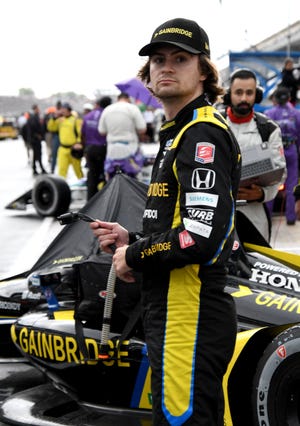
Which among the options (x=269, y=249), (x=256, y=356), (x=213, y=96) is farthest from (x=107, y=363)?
(x=213, y=96)

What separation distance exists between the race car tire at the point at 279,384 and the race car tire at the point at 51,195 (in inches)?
318

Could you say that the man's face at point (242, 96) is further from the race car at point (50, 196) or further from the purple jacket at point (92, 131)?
the purple jacket at point (92, 131)

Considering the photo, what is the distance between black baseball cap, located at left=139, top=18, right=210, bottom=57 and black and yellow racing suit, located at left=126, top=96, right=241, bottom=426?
0.64ft

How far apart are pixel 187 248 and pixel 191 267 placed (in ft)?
0.30

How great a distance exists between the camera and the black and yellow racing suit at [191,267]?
7.45 ft

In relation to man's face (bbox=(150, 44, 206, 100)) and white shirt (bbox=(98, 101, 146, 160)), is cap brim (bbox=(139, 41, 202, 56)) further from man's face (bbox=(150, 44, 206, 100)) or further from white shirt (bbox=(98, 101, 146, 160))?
white shirt (bbox=(98, 101, 146, 160))

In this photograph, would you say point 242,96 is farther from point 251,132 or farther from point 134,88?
point 134,88

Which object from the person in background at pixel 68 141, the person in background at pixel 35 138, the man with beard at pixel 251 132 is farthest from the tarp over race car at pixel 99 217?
the person in background at pixel 35 138

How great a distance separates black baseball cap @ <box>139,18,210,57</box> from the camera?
242cm

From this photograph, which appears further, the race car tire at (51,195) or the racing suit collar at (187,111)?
the race car tire at (51,195)

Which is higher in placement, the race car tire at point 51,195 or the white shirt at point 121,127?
the white shirt at point 121,127

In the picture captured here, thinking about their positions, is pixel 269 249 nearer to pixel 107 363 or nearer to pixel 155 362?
pixel 107 363

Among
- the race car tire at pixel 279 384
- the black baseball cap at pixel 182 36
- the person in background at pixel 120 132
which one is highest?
the black baseball cap at pixel 182 36

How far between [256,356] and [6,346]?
189 cm
